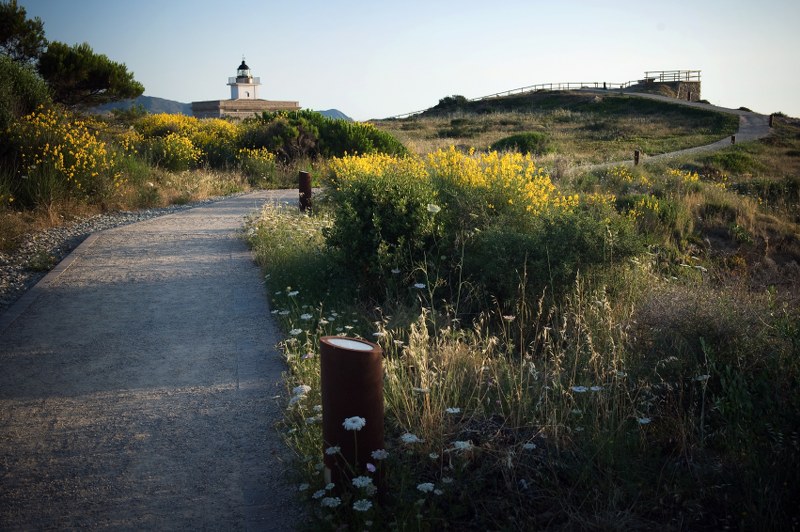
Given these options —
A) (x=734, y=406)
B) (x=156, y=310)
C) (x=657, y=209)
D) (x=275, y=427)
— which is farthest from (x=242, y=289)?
(x=657, y=209)

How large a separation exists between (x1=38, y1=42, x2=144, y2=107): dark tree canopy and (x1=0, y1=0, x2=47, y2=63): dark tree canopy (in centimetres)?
39

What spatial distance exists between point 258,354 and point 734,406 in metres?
3.49

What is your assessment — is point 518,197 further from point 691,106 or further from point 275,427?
point 691,106

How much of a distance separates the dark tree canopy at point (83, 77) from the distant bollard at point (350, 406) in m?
19.0

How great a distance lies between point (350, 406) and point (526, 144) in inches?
1051

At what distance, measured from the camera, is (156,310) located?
6.18 meters

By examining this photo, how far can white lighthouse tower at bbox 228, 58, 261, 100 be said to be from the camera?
59469 millimetres

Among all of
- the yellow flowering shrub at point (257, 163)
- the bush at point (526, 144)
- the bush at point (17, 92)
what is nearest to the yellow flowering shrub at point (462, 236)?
the bush at point (17, 92)

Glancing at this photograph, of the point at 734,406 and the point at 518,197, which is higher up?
the point at 518,197

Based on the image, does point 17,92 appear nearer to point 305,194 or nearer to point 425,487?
point 305,194

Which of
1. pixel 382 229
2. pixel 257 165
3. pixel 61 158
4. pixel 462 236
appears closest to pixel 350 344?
pixel 382 229

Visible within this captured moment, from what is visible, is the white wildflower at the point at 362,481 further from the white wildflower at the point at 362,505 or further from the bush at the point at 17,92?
the bush at the point at 17,92

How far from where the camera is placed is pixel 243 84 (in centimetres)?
5969

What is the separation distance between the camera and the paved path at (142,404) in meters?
3.08
